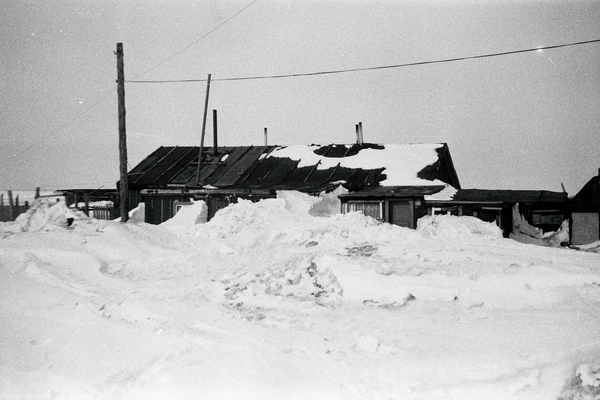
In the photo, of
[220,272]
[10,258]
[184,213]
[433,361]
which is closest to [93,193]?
[184,213]

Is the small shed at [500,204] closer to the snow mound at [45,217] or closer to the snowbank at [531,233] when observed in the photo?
the snowbank at [531,233]

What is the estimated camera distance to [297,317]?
21.9 feet

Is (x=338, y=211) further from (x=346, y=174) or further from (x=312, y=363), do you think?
(x=312, y=363)

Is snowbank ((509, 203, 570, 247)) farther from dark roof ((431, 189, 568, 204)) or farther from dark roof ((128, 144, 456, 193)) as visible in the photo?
dark roof ((128, 144, 456, 193))

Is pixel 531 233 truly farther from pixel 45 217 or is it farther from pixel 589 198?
A: pixel 45 217

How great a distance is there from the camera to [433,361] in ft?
16.9

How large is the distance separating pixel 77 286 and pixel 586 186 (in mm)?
27750

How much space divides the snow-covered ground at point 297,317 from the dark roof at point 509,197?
1065 centimetres

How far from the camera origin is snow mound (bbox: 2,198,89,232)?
1116cm

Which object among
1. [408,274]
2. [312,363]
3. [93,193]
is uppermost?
[93,193]

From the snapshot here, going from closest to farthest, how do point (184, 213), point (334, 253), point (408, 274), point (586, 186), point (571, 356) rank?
point (571, 356), point (408, 274), point (334, 253), point (184, 213), point (586, 186)

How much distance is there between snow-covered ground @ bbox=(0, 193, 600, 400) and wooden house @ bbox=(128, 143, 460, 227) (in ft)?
30.7

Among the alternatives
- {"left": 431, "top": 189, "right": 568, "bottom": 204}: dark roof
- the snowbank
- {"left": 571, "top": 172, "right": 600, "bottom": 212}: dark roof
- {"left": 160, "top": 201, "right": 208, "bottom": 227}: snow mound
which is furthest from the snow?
{"left": 160, "top": 201, "right": 208, "bottom": 227}: snow mound

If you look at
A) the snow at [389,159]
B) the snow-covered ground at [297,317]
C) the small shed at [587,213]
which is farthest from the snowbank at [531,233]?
the snow-covered ground at [297,317]
